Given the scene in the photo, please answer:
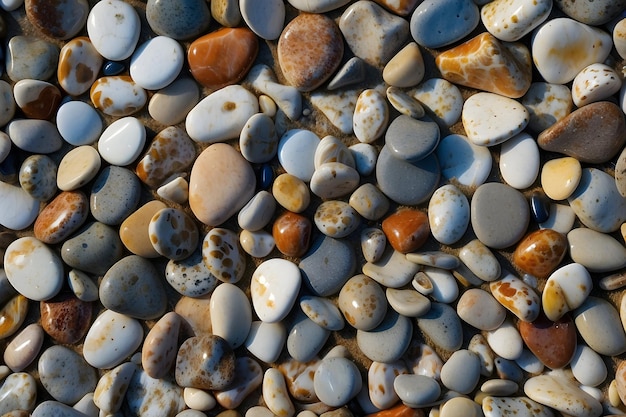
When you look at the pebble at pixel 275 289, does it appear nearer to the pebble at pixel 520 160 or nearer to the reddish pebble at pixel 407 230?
the reddish pebble at pixel 407 230

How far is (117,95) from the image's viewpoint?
4.37 feet

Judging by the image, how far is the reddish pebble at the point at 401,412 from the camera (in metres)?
1.25

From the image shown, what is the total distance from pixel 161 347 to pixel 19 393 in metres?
0.33

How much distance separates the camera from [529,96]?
1281 mm

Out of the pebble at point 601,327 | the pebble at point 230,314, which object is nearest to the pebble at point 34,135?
the pebble at point 230,314

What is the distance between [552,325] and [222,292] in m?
0.69

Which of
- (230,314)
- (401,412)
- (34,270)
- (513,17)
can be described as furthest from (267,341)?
(513,17)

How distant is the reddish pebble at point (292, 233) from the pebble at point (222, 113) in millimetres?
221

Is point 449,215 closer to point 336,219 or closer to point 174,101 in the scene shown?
point 336,219

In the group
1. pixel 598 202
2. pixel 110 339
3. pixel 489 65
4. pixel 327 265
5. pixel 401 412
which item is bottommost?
pixel 401 412

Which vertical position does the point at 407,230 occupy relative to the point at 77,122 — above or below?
below

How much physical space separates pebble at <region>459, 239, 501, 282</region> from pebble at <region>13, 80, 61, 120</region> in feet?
3.13

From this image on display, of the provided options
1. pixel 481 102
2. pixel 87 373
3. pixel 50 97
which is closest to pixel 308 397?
pixel 87 373

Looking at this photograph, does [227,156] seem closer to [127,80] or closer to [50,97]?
[127,80]
